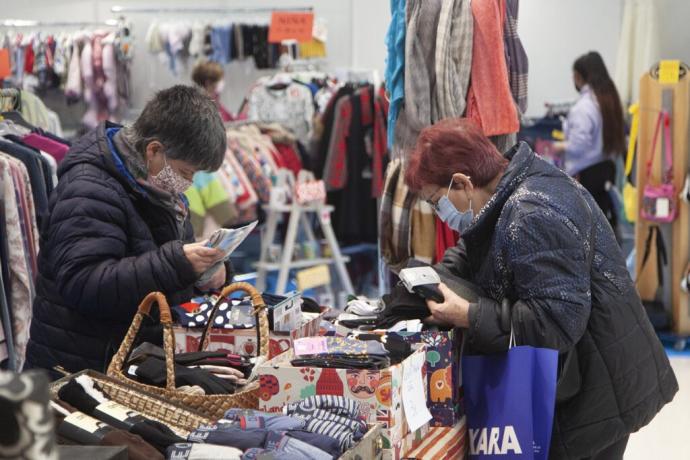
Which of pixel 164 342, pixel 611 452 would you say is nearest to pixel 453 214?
pixel 611 452

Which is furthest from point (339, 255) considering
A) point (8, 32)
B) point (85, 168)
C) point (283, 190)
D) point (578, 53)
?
point (85, 168)

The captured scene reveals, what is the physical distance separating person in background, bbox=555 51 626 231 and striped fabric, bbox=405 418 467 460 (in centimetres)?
464

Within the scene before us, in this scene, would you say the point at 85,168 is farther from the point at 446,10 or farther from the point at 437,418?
the point at 446,10

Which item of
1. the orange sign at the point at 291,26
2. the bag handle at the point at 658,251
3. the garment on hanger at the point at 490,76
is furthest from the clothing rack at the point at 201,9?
the garment on hanger at the point at 490,76

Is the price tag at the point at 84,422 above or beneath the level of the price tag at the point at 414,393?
above

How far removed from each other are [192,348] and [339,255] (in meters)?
4.44

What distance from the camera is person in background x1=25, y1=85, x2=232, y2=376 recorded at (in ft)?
8.93

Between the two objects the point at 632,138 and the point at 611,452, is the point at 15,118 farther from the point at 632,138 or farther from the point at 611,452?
the point at 632,138

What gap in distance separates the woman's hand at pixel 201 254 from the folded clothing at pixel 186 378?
0.36 metres

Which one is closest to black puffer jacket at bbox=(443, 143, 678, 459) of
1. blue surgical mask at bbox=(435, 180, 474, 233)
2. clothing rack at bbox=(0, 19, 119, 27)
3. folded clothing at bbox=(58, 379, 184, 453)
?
blue surgical mask at bbox=(435, 180, 474, 233)

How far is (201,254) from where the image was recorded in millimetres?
2725

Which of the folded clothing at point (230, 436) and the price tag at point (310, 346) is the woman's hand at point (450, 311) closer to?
the price tag at point (310, 346)

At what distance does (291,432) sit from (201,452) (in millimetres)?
193

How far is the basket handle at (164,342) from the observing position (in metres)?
2.34
